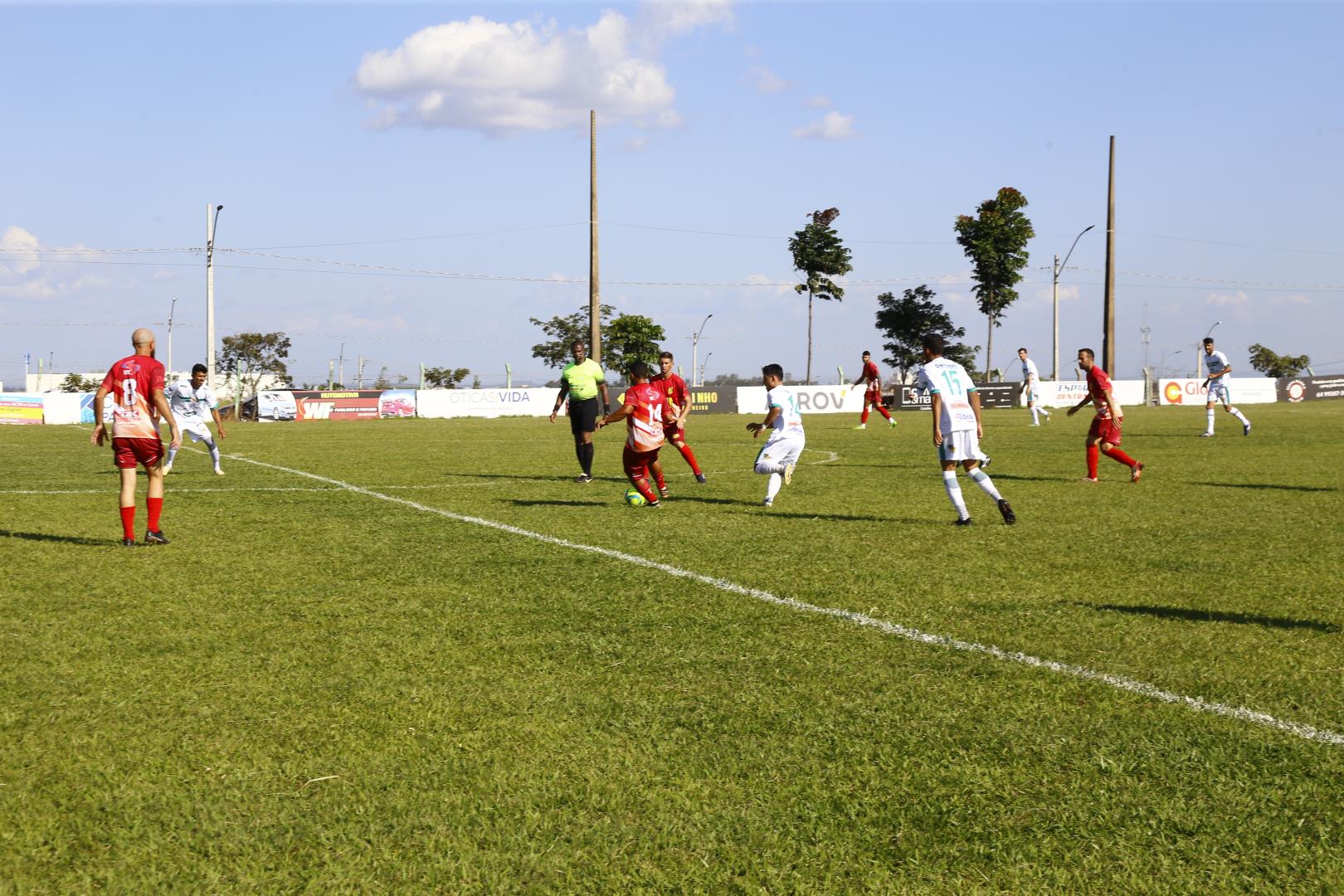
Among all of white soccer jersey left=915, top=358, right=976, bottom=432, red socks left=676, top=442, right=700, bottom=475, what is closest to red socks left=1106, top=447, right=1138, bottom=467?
white soccer jersey left=915, top=358, right=976, bottom=432

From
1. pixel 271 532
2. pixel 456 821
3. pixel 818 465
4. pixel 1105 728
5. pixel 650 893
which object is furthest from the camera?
pixel 818 465

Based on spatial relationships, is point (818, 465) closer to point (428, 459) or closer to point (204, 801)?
point (428, 459)

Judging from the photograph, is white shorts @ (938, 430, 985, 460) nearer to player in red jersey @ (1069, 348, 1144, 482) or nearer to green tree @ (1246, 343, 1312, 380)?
player in red jersey @ (1069, 348, 1144, 482)

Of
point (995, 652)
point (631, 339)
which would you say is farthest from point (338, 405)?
point (995, 652)

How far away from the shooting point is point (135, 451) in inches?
411

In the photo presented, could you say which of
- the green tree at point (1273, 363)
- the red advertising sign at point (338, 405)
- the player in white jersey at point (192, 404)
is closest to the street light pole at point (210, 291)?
the red advertising sign at point (338, 405)

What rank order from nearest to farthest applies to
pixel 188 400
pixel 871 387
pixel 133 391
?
pixel 133 391 → pixel 188 400 → pixel 871 387

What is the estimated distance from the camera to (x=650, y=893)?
3.26 meters

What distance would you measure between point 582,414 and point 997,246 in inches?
2128

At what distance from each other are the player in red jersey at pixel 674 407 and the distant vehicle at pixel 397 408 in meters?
36.6

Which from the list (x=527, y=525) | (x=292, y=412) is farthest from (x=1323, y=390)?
(x=527, y=525)

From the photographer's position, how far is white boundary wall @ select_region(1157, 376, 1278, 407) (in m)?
56.9

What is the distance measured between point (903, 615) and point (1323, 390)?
202 feet

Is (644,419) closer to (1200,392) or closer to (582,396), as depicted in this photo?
(582,396)
